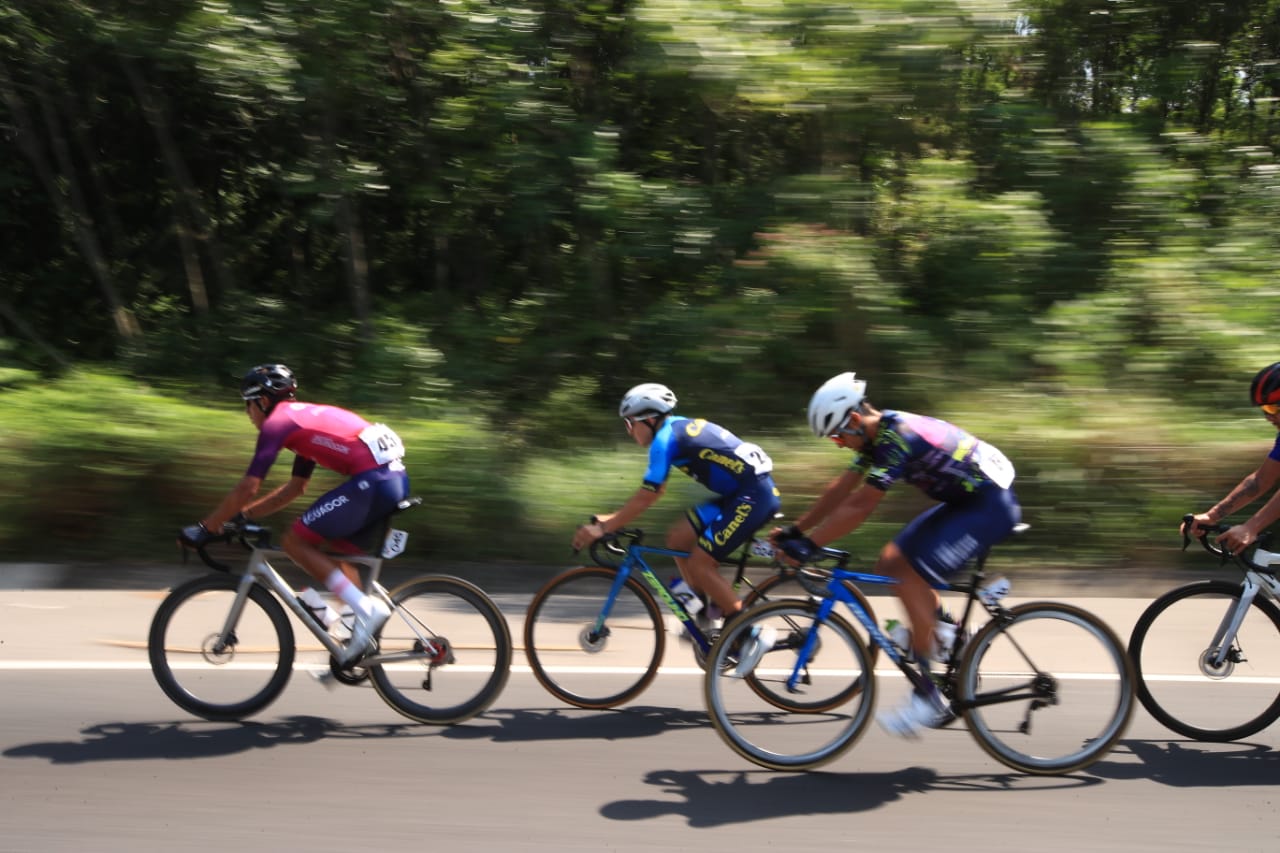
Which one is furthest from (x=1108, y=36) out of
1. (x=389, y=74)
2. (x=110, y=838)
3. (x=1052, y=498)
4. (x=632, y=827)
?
(x=110, y=838)

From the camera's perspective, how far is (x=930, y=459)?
5168mm

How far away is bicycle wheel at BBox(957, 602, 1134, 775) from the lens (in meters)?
5.14

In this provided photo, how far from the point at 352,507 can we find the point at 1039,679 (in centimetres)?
321

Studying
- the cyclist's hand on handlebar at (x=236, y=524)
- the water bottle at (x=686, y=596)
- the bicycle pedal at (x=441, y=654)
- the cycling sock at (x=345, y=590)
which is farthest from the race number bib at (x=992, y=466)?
the cyclist's hand on handlebar at (x=236, y=524)

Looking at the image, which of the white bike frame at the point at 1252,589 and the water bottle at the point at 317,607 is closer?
the white bike frame at the point at 1252,589

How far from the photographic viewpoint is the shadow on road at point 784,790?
4828 mm

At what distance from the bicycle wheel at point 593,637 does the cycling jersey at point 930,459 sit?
1.48m

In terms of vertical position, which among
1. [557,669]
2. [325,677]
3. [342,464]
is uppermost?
[342,464]

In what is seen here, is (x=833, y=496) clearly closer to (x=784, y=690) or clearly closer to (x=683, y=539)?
(x=683, y=539)

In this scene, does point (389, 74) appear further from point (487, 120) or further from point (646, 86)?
point (646, 86)

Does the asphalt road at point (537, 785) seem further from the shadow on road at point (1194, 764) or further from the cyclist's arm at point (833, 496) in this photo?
the cyclist's arm at point (833, 496)

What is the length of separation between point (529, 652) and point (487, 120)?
6831 mm

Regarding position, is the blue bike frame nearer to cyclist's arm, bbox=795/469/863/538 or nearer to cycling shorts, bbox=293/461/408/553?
cyclist's arm, bbox=795/469/863/538

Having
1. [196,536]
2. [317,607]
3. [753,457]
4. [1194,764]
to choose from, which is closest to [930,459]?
[753,457]
